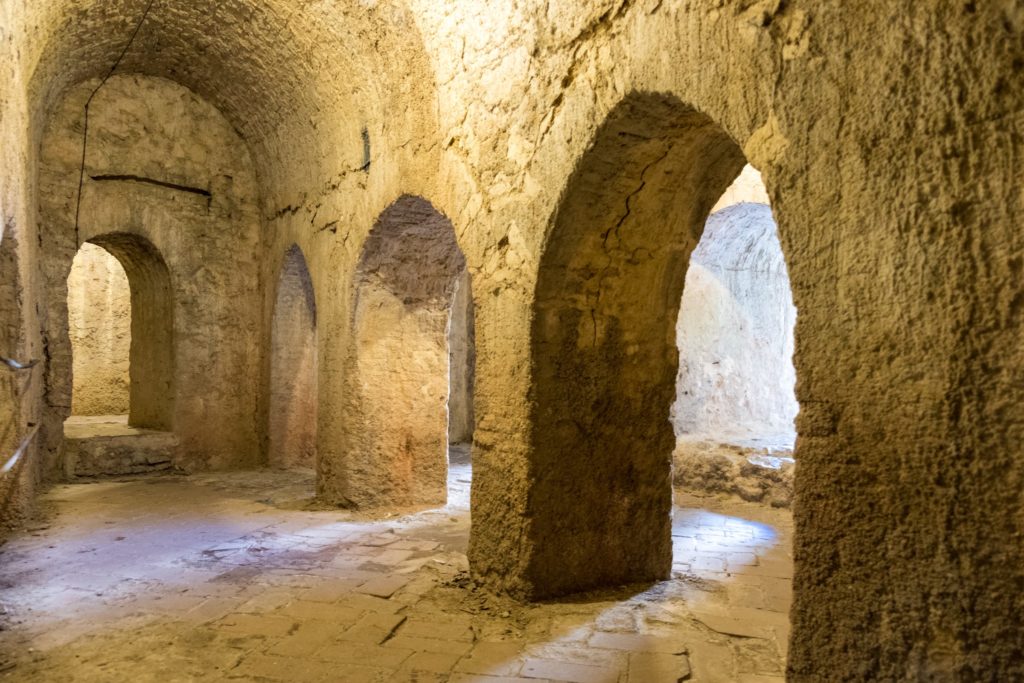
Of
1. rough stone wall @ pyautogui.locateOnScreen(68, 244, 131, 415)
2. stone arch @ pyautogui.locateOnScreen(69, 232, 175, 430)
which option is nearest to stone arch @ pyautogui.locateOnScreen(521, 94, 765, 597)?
stone arch @ pyautogui.locateOnScreen(69, 232, 175, 430)

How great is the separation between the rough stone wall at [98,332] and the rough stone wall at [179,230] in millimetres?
2788

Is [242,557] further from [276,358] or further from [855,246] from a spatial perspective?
[855,246]

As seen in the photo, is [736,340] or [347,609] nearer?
[347,609]

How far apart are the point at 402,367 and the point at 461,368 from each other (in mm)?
4046

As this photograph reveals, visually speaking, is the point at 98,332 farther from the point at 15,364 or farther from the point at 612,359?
the point at 612,359

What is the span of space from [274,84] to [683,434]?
15.3 feet

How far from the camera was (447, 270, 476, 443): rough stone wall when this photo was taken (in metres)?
9.76

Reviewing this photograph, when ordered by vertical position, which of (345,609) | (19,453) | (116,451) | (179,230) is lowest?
(345,609)


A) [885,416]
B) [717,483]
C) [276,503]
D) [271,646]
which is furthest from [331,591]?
[717,483]

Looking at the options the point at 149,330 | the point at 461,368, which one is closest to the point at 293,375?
the point at 149,330

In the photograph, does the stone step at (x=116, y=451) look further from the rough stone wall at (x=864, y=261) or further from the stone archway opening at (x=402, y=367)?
the rough stone wall at (x=864, y=261)

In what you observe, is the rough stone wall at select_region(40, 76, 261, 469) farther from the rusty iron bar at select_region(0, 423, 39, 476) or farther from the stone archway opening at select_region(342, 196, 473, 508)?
the stone archway opening at select_region(342, 196, 473, 508)

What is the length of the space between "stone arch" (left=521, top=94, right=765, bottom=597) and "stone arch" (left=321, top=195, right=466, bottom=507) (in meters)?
2.11

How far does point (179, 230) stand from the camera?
294 inches
